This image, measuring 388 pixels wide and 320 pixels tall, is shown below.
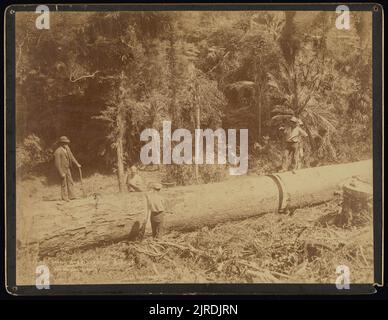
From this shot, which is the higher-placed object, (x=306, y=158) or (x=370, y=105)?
(x=370, y=105)

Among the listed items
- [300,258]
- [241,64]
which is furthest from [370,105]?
[300,258]

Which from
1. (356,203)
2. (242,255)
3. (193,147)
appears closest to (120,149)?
(193,147)

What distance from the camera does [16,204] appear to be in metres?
3.52

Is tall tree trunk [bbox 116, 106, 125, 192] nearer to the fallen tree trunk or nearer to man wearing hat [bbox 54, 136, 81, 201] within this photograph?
the fallen tree trunk

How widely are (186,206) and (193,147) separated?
0.42 meters

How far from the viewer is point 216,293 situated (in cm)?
352

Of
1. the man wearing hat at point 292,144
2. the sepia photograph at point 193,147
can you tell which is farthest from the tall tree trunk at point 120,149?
the man wearing hat at point 292,144

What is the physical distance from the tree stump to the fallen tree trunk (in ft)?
0.21

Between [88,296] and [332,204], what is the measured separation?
1856 mm

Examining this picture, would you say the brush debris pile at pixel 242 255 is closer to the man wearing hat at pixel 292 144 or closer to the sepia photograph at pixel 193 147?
the sepia photograph at pixel 193 147

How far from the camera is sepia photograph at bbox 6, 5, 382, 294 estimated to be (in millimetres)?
3512

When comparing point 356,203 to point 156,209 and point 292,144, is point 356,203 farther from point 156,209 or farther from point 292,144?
point 156,209
